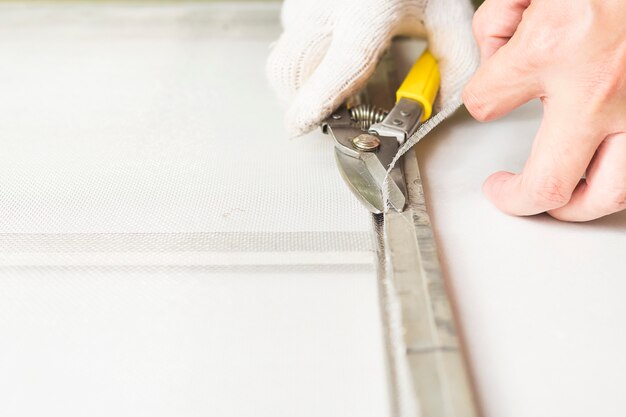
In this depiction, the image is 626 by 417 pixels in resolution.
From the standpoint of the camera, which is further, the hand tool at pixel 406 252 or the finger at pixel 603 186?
the finger at pixel 603 186

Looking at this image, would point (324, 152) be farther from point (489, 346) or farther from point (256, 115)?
point (489, 346)

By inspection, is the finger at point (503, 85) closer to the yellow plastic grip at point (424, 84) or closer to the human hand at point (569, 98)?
the human hand at point (569, 98)

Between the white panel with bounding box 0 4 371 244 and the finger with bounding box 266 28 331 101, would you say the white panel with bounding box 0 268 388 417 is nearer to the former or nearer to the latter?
the white panel with bounding box 0 4 371 244

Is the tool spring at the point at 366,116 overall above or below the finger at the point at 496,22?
below

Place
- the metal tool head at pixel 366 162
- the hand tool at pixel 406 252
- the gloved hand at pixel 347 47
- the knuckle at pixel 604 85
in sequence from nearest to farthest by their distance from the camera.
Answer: the hand tool at pixel 406 252
the knuckle at pixel 604 85
the metal tool head at pixel 366 162
the gloved hand at pixel 347 47

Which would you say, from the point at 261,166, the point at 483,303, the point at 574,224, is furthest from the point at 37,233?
the point at 574,224

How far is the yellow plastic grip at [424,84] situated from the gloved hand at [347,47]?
14mm

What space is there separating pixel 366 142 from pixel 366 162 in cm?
3

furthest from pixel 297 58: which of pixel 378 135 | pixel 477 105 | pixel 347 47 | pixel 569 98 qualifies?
pixel 569 98

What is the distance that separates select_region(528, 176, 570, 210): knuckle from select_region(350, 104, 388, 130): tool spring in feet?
0.86

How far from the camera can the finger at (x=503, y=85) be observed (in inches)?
27.5

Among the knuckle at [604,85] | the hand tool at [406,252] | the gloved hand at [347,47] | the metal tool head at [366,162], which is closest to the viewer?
the hand tool at [406,252]

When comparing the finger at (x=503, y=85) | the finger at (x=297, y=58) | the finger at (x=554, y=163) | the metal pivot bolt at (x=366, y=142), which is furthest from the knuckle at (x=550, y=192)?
the finger at (x=297, y=58)

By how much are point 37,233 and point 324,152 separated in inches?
16.0
